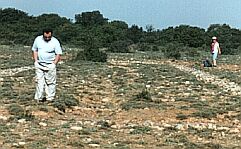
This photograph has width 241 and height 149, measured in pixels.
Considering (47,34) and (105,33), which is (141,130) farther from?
(105,33)

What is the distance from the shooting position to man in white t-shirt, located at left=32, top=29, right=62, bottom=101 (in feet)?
52.2

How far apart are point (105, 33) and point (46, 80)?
59.3m

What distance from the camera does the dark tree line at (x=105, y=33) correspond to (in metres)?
69.2

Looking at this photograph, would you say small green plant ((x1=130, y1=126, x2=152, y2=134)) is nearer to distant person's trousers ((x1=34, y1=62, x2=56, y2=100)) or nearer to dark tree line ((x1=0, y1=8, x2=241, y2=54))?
distant person's trousers ((x1=34, y1=62, x2=56, y2=100))

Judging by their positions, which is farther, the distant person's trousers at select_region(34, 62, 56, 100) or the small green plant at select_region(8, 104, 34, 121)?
the distant person's trousers at select_region(34, 62, 56, 100)

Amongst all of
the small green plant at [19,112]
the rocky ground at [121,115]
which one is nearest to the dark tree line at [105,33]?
the rocky ground at [121,115]

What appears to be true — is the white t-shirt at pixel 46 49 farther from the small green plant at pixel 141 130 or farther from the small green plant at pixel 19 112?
the small green plant at pixel 141 130

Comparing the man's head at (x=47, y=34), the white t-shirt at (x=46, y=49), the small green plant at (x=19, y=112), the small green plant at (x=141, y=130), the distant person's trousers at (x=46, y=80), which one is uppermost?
the man's head at (x=47, y=34)

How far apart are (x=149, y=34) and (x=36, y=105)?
75992 mm

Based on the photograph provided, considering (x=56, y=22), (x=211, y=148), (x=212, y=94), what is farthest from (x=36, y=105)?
(x=56, y=22)

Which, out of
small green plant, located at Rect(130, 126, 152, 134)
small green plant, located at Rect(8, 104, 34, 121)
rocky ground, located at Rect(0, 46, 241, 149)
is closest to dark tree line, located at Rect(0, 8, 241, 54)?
rocky ground, located at Rect(0, 46, 241, 149)

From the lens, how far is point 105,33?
7525cm

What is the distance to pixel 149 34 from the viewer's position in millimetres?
90688

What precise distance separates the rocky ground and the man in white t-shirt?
15.1 inches
